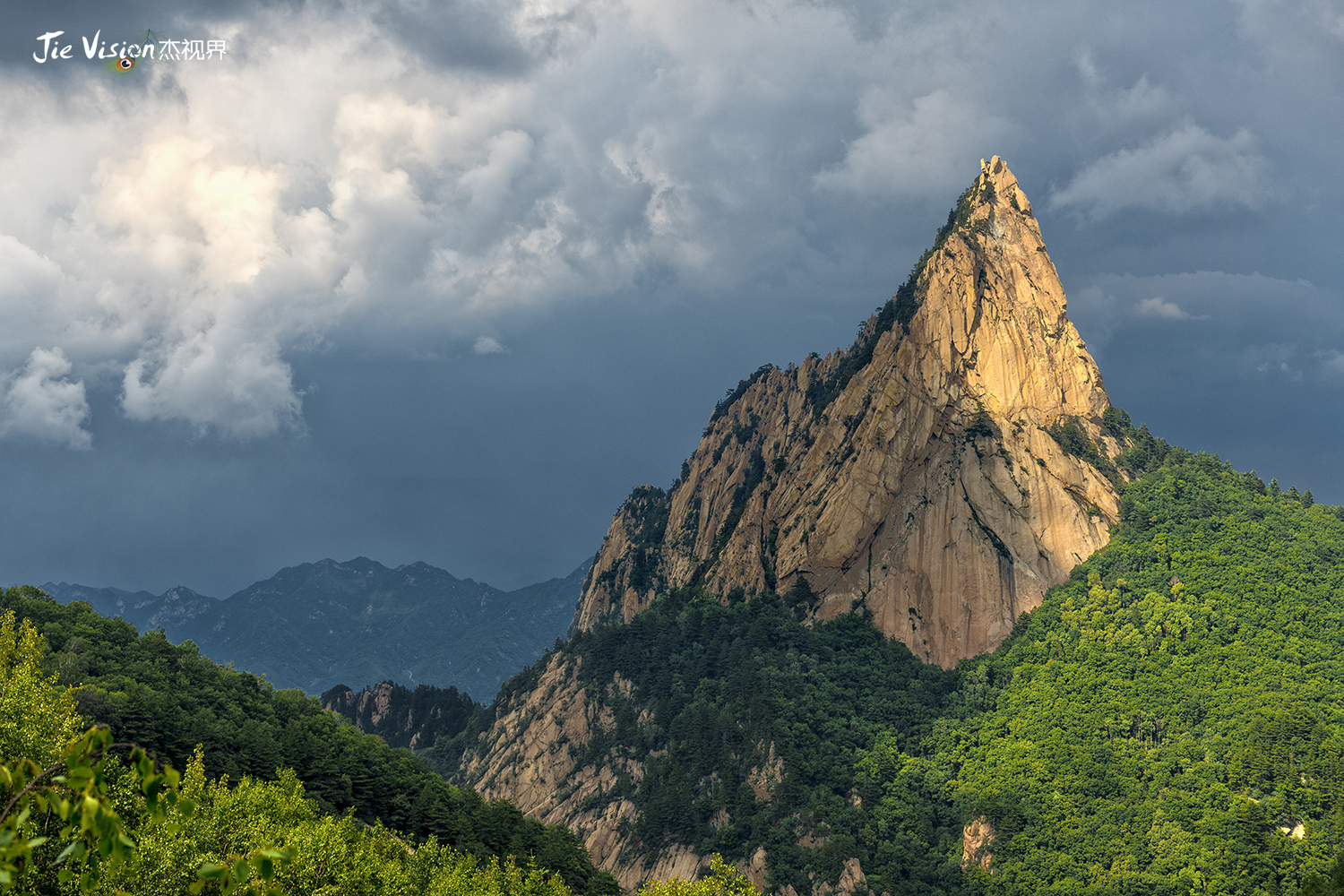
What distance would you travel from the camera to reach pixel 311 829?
69.0 meters

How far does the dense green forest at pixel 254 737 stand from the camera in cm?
11231

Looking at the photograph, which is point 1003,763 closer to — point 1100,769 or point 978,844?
point 1100,769

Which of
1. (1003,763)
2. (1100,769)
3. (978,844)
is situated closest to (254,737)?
(978,844)

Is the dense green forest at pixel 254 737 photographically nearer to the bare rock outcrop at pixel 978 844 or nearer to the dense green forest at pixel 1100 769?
the dense green forest at pixel 1100 769

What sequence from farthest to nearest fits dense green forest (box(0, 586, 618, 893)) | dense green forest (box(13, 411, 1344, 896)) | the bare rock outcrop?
1. the bare rock outcrop
2. dense green forest (box(13, 411, 1344, 896))
3. dense green forest (box(0, 586, 618, 893))

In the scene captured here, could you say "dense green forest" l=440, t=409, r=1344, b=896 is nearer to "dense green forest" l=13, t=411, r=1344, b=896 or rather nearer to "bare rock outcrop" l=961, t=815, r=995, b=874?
"dense green forest" l=13, t=411, r=1344, b=896

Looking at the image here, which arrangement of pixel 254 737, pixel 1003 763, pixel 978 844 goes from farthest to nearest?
pixel 1003 763
pixel 978 844
pixel 254 737

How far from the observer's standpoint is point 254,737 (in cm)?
11994

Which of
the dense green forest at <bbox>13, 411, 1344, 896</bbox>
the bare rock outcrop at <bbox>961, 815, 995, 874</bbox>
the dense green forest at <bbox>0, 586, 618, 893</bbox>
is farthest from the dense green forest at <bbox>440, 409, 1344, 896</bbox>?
the dense green forest at <bbox>0, 586, 618, 893</bbox>

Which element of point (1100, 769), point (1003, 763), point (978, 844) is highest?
point (1100, 769)

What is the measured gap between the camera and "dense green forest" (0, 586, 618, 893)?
368ft

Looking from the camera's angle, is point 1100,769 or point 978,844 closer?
point 978,844

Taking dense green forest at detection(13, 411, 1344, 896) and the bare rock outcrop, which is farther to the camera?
the bare rock outcrop

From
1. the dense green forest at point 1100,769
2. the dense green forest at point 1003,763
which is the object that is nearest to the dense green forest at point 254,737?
the dense green forest at point 1003,763
